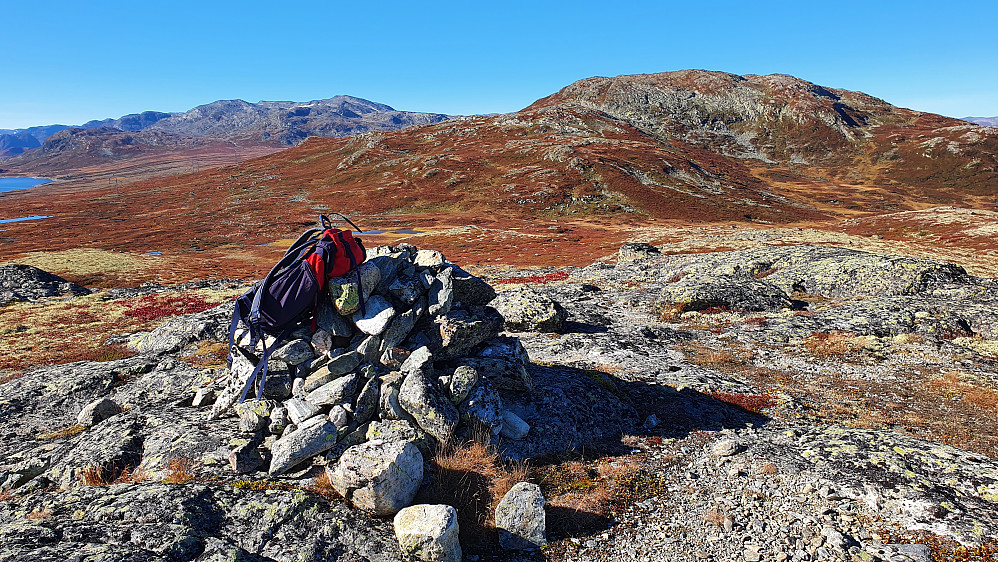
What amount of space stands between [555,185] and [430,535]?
11170 cm

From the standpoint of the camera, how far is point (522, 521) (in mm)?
7445

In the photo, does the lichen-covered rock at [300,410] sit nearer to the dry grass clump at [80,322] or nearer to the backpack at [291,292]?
the backpack at [291,292]

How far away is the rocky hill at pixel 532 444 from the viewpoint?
6.89m

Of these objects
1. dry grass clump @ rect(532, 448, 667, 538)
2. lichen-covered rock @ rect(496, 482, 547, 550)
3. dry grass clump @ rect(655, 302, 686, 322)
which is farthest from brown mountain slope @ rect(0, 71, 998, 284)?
lichen-covered rock @ rect(496, 482, 547, 550)

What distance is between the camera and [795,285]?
2681 centimetres

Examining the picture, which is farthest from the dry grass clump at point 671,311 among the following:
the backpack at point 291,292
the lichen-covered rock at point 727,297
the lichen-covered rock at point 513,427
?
the backpack at point 291,292

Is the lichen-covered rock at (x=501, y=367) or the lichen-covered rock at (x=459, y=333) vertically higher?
the lichen-covered rock at (x=459, y=333)

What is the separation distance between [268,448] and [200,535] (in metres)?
2.52

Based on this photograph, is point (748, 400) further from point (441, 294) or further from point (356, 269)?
point (356, 269)

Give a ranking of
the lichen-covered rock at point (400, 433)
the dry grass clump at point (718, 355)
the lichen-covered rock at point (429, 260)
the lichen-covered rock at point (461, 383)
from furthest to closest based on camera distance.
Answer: the dry grass clump at point (718, 355)
the lichen-covered rock at point (429, 260)
the lichen-covered rock at point (461, 383)
the lichen-covered rock at point (400, 433)

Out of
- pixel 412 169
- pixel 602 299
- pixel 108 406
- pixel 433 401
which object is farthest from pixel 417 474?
pixel 412 169

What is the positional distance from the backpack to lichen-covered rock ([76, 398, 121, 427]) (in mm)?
3937

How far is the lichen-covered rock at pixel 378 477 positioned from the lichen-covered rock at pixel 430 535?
0.53 meters

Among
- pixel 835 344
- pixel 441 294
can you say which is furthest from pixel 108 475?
pixel 835 344
